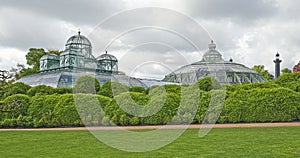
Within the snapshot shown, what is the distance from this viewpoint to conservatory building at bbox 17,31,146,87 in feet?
90.0

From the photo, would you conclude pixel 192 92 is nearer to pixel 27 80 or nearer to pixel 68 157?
pixel 68 157

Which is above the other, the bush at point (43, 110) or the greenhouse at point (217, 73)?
the greenhouse at point (217, 73)

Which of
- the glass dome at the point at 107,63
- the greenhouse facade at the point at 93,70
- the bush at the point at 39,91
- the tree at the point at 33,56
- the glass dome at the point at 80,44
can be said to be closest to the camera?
the bush at the point at 39,91

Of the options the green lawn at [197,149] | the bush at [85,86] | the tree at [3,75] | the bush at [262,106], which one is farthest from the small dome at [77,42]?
the tree at [3,75]

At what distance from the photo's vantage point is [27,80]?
30188mm

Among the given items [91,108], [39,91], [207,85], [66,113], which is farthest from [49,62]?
[207,85]

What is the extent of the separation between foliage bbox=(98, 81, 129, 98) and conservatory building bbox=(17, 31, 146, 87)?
236 inches

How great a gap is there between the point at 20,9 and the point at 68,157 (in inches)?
376

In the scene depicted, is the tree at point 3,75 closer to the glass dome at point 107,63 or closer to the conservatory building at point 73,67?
the conservatory building at point 73,67

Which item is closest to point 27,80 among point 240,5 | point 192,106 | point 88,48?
point 88,48

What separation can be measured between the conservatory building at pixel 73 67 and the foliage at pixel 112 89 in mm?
6000

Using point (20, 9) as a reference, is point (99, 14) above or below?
below

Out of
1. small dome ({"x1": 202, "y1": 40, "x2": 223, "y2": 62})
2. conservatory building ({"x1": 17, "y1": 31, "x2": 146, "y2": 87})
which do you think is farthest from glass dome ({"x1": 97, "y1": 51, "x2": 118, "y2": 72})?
small dome ({"x1": 202, "y1": 40, "x2": 223, "y2": 62})

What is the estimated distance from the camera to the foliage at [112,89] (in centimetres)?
1834
